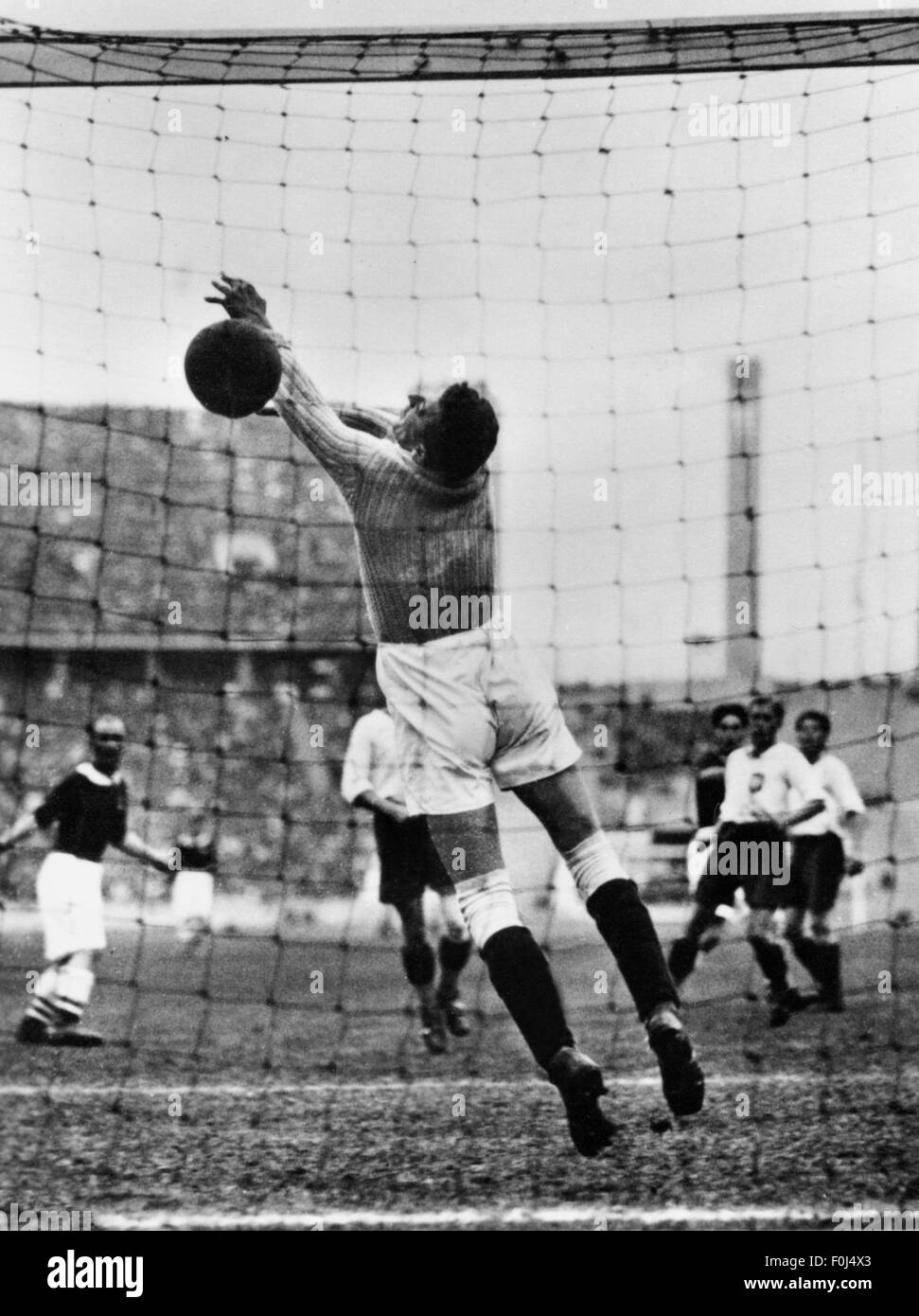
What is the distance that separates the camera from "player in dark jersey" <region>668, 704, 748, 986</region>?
2529 millimetres

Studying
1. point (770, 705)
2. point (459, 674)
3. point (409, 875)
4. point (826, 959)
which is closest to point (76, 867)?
point (409, 875)

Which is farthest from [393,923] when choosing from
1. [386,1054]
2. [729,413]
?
[729,413]

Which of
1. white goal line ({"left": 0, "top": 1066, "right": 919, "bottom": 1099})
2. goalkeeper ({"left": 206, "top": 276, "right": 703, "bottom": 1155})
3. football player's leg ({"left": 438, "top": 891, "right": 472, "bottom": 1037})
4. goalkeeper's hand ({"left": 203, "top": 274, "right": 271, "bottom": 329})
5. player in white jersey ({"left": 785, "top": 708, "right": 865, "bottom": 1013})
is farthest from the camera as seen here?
football player's leg ({"left": 438, "top": 891, "right": 472, "bottom": 1037})

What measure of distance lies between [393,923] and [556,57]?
5.32 feet

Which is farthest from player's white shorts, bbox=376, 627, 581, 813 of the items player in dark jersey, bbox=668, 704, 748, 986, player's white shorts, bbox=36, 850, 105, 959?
player's white shorts, bbox=36, 850, 105, 959

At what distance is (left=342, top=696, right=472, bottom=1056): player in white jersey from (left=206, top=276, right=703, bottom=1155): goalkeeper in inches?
4.6

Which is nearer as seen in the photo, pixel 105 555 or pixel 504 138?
pixel 504 138

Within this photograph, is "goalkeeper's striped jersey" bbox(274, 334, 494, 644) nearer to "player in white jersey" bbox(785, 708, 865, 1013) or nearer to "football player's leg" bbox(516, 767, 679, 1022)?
"football player's leg" bbox(516, 767, 679, 1022)

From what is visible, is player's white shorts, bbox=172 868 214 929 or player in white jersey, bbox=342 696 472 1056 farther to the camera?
player's white shorts, bbox=172 868 214 929

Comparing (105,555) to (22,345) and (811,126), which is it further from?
(811,126)

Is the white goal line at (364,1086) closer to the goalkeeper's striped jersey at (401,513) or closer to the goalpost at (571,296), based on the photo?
the goalpost at (571,296)

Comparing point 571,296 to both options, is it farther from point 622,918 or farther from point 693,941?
point 693,941
